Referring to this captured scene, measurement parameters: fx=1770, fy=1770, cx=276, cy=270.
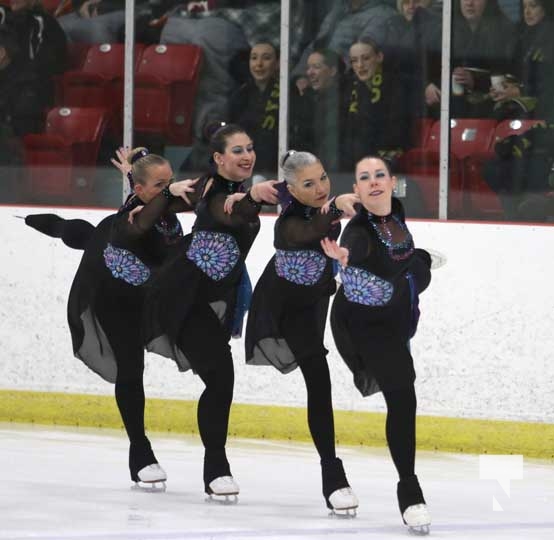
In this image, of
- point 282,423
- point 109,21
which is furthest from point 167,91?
point 282,423

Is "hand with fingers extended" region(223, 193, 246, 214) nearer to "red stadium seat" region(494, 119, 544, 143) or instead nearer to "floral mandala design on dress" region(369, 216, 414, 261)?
"floral mandala design on dress" region(369, 216, 414, 261)

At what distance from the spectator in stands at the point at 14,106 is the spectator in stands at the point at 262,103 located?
119 centimetres

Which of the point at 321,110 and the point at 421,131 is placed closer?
the point at 421,131

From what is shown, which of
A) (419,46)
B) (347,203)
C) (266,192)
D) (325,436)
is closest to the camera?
(347,203)

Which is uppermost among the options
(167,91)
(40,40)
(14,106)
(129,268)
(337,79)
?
(40,40)

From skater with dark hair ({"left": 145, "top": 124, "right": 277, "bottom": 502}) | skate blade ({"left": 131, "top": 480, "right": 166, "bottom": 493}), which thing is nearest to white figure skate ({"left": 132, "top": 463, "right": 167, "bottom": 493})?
skate blade ({"left": 131, "top": 480, "right": 166, "bottom": 493})

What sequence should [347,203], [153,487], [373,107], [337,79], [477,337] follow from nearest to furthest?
[347,203] < [153,487] < [477,337] < [373,107] < [337,79]

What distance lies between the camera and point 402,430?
5816 mm

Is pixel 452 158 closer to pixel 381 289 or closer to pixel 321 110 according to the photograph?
pixel 321 110

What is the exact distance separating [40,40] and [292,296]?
12.0 feet

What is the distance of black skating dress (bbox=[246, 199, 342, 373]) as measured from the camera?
20.3ft

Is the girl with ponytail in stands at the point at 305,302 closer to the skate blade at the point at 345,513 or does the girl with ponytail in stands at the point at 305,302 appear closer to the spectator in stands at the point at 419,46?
the skate blade at the point at 345,513

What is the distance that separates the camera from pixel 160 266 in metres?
6.73
